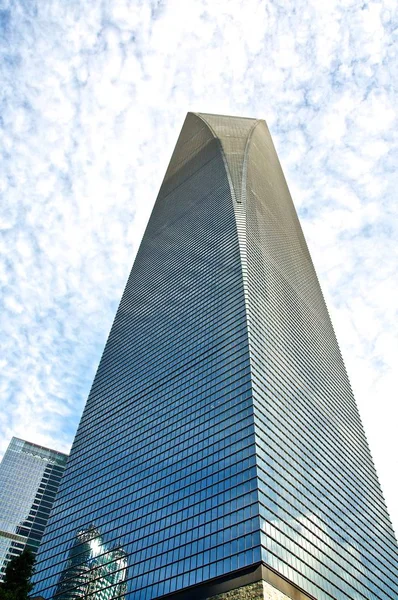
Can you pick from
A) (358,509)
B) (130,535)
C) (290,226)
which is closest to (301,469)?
(358,509)

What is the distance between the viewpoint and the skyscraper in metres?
60.2

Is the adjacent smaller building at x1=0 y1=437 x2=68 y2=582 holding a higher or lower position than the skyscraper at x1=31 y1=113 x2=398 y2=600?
higher

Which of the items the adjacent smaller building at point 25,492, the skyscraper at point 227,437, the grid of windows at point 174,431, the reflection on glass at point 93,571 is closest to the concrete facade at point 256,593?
the skyscraper at point 227,437

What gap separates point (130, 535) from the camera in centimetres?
7244

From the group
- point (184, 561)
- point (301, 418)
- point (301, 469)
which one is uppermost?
point (301, 418)

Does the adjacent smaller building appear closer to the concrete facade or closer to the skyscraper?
the skyscraper

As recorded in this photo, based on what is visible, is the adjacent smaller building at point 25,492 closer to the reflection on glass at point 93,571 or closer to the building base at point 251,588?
the reflection on glass at point 93,571

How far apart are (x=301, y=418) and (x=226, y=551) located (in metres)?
32.6

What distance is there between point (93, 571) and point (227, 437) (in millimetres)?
26455

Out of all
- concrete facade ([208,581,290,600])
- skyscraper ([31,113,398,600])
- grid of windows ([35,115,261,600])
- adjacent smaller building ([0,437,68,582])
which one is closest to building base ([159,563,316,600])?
concrete facade ([208,581,290,600])

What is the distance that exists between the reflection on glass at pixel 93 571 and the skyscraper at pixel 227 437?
5.00 feet

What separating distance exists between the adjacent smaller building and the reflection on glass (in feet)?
301

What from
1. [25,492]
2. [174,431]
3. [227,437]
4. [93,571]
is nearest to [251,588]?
[227,437]

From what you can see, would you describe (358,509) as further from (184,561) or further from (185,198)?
(185,198)
